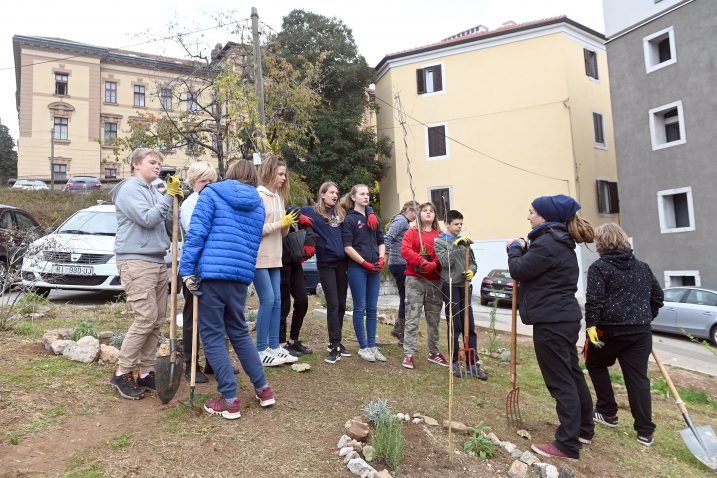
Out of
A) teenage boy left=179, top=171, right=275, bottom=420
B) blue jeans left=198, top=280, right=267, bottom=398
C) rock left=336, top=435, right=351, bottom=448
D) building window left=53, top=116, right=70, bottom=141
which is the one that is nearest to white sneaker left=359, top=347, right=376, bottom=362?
teenage boy left=179, top=171, right=275, bottom=420

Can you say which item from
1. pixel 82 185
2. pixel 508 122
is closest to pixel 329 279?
pixel 508 122

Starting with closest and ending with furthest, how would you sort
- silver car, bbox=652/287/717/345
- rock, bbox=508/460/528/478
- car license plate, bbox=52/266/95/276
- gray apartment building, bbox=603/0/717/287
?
rock, bbox=508/460/528/478
car license plate, bbox=52/266/95/276
silver car, bbox=652/287/717/345
gray apartment building, bbox=603/0/717/287

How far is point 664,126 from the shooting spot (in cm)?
1723

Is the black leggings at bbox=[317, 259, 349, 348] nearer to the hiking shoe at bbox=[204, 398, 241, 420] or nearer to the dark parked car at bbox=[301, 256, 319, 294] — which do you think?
the hiking shoe at bbox=[204, 398, 241, 420]

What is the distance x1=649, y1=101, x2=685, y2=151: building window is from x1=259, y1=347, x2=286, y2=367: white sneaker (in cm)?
1776

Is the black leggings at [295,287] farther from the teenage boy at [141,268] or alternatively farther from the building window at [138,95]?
the building window at [138,95]

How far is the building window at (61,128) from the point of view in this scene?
37.6m

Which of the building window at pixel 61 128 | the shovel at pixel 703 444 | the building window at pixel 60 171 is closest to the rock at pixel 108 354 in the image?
the shovel at pixel 703 444

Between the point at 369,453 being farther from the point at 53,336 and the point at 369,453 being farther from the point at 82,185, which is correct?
the point at 82,185

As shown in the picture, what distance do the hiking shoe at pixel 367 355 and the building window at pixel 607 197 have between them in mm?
20527

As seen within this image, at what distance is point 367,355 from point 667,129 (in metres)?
17.7

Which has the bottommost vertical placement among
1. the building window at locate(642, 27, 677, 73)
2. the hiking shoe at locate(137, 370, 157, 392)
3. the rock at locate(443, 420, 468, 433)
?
the rock at locate(443, 420, 468, 433)

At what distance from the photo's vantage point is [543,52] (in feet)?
69.9

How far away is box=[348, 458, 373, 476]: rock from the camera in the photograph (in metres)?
2.67
